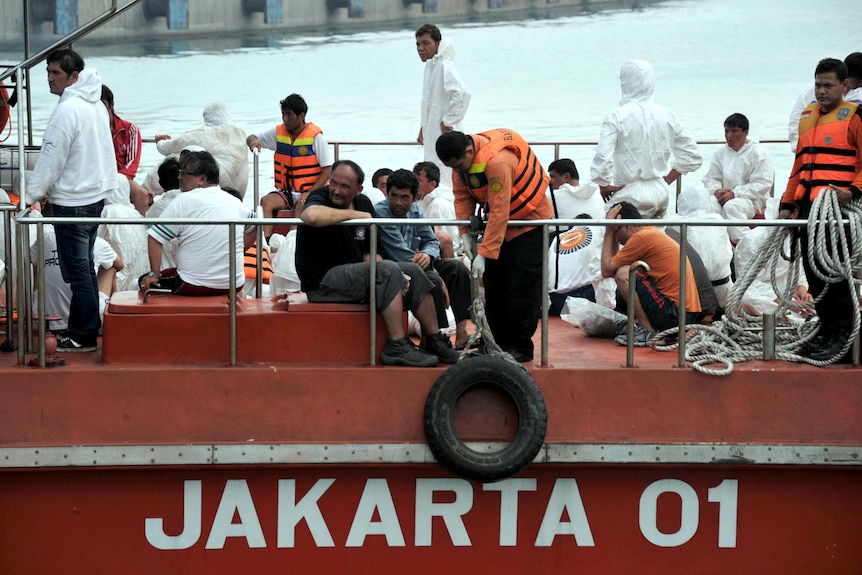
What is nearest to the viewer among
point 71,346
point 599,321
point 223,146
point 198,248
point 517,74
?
point 198,248

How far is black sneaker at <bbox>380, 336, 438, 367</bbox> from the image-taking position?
4.23 m

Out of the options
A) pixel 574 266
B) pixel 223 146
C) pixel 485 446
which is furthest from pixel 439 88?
pixel 485 446

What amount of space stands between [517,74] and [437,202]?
642 cm

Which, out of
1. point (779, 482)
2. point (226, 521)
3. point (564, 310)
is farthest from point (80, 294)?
point (779, 482)

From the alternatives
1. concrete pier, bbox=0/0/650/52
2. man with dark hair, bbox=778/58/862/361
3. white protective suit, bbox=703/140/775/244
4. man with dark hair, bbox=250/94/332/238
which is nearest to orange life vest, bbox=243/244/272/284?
man with dark hair, bbox=250/94/332/238

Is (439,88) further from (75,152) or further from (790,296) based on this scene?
(790,296)

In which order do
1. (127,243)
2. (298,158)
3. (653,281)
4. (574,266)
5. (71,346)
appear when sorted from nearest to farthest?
(71,346)
(653,281)
(574,266)
(127,243)
(298,158)

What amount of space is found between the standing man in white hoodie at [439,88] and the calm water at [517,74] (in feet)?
12.2

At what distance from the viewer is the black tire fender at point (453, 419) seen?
4.04 metres

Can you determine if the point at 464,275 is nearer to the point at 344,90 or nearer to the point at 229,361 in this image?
the point at 229,361

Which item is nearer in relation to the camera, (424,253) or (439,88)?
(424,253)

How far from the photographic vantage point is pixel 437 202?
268 inches

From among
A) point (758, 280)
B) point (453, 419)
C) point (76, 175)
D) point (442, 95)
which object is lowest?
point (453, 419)

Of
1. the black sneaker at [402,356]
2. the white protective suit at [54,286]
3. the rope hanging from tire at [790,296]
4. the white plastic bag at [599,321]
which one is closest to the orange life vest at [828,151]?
the rope hanging from tire at [790,296]
